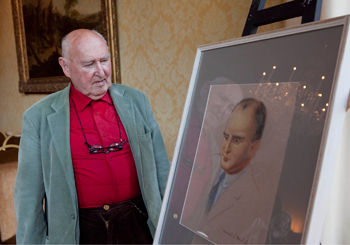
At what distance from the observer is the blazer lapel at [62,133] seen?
53.6 inches

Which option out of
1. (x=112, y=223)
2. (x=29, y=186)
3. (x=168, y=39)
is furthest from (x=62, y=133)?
(x=168, y=39)

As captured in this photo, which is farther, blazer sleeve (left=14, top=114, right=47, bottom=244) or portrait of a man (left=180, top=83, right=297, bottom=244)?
blazer sleeve (left=14, top=114, right=47, bottom=244)

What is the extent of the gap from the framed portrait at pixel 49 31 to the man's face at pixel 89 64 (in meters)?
1.40

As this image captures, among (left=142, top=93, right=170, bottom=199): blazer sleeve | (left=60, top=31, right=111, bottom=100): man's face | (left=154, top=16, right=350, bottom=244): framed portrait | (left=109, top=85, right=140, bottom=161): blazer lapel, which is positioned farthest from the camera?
(left=142, top=93, right=170, bottom=199): blazer sleeve

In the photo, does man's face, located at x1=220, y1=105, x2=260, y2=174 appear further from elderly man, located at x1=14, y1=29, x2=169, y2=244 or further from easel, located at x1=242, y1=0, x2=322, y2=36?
elderly man, located at x1=14, y1=29, x2=169, y2=244

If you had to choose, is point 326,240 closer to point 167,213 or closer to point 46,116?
point 167,213

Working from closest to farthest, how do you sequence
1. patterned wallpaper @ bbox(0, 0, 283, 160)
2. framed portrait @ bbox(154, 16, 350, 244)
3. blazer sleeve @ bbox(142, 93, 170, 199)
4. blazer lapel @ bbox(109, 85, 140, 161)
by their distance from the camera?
framed portrait @ bbox(154, 16, 350, 244) → blazer lapel @ bbox(109, 85, 140, 161) → blazer sleeve @ bbox(142, 93, 170, 199) → patterned wallpaper @ bbox(0, 0, 283, 160)

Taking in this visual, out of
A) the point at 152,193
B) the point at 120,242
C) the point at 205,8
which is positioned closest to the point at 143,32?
the point at 205,8

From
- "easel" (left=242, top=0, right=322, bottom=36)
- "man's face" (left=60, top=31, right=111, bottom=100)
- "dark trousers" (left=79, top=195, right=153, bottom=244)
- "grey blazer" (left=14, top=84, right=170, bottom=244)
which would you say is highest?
"easel" (left=242, top=0, right=322, bottom=36)

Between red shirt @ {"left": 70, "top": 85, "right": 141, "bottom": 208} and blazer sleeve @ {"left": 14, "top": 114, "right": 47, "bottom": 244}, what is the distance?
7.0 inches

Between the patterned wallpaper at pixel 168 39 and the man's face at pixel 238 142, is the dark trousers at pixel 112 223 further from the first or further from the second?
the patterned wallpaper at pixel 168 39

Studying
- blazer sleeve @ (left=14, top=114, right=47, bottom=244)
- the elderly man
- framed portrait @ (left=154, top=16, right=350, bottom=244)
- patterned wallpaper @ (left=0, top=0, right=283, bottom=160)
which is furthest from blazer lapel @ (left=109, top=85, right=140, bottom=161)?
patterned wallpaper @ (left=0, top=0, right=283, bottom=160)

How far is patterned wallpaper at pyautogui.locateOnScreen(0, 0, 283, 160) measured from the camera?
6.96 ft

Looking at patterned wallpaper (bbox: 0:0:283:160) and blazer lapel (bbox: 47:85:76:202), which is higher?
patterned wallpaper (bbox: 0:0:283:160)
